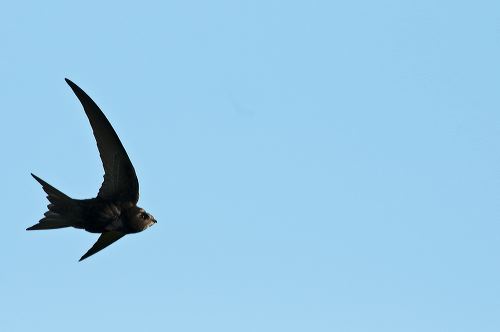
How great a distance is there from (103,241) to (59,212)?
85.6 inches

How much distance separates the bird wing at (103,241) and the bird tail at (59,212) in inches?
71.0

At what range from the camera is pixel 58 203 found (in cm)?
1862

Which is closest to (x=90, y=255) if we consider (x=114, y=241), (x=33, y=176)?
(x=114, y=241)

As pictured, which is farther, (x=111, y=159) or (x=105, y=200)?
(x=105, y=200)

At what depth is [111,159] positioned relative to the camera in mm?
18781

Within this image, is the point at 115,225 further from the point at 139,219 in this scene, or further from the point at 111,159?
the point at 111,159

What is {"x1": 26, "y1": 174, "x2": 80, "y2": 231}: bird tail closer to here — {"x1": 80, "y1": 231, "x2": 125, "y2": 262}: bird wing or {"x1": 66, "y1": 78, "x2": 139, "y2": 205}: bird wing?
{"x1": 66, "y1": 78, "x2": 139, "y2": 205}: bird wing

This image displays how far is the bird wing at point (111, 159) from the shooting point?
18359mm

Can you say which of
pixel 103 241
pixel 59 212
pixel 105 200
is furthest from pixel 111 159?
pixel 103 241

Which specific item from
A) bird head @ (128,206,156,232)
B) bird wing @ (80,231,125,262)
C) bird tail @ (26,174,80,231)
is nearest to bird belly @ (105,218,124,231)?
bird head @ (128,206,156,232)

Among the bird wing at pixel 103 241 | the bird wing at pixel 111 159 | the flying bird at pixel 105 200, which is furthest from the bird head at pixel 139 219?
the bird wing at pixel 103 241

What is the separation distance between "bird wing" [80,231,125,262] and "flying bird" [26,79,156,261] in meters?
1.01

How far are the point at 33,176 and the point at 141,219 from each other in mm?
2335

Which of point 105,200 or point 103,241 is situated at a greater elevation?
point 103,241
